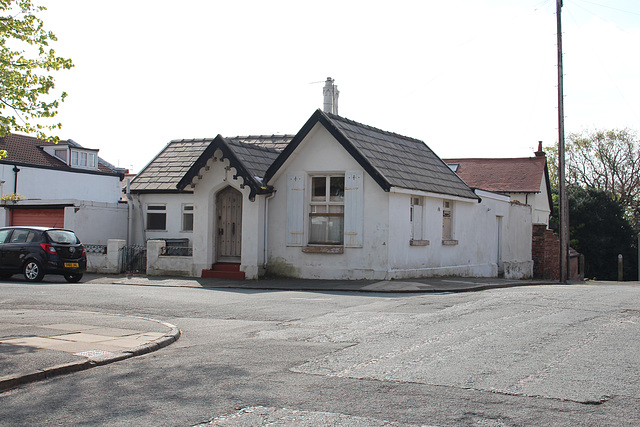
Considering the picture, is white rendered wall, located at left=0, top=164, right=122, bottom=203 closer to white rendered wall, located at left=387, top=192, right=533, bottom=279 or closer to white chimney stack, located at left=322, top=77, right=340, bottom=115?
white chimney stack, located at left=322, top=77, right=340, bottom=115

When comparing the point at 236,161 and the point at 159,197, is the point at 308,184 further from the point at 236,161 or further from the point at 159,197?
the point at 159,197

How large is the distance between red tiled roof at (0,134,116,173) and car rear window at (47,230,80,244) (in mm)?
21555

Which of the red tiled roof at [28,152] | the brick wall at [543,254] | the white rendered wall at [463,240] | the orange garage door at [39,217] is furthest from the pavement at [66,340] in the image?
the red tiled roof at [28,152]

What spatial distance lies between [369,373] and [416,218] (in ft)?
50.4

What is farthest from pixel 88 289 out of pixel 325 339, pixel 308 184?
pixel 325 339

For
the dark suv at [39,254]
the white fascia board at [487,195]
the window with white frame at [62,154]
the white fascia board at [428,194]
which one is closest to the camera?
the dark suv at [39,254]

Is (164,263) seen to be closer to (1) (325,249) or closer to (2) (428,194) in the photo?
(1) (325,249)

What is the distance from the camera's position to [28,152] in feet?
141

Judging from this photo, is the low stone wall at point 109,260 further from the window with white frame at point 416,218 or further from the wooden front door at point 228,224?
the window with white frame at point 416,218

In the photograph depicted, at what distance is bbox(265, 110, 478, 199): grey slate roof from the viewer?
2066 centimetres

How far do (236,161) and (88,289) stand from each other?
625cm

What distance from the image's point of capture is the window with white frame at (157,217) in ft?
93.3

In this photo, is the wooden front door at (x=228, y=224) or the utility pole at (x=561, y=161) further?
the utility pole at (x=561, y=161)

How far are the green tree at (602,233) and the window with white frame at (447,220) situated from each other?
26.9 meters
